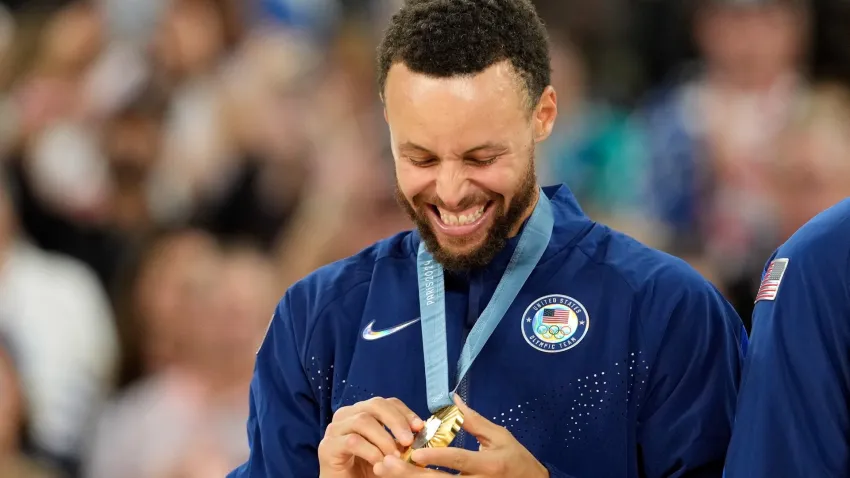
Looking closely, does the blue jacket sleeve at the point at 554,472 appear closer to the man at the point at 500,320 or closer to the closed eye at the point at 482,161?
the man at the point at 500,320

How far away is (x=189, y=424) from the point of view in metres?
6.12

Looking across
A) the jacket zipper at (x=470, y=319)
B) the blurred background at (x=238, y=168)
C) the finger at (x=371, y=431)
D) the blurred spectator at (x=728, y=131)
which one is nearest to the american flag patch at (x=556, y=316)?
the jacket zipper at (x=470, y=319)

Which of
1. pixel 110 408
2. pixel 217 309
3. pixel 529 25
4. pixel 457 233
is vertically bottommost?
pixel 110 408

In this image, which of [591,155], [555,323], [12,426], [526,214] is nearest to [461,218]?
[526,214]

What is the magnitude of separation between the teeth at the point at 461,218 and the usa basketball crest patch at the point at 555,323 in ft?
0.75

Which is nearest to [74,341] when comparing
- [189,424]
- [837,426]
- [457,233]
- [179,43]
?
[189,424]

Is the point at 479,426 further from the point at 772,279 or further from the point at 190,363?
the point at 190,363

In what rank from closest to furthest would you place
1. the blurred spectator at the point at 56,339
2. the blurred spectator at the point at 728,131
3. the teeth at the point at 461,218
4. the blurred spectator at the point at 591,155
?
the teeth at the point at 461,218
the blurred spectator at the point at 56,339
the blurred spectator at the point at 728,131
the blurred spectator at the point at 591,155

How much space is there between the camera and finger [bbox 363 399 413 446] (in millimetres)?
2770

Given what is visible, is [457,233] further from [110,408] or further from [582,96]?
[582,96]

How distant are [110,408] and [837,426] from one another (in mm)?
4381

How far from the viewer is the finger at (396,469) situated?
277 cm

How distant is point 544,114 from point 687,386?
0.64 meters

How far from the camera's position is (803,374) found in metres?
2.85
